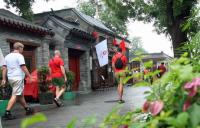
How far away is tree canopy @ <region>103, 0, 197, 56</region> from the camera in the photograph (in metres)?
16.2

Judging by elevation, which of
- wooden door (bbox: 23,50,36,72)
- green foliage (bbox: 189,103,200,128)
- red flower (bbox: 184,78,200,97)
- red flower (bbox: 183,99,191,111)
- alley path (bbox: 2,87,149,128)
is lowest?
alley path (bbox: 2,87,149,128)

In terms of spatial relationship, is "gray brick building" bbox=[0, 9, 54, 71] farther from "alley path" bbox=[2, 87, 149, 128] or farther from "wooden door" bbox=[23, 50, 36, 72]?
"alley path" bbox=[2, 87, 149, 128]

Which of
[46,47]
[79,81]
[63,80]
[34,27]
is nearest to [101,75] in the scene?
[79,81]

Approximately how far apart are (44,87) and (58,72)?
1490 mm

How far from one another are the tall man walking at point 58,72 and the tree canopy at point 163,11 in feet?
17.1

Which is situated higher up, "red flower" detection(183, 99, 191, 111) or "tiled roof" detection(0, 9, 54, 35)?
"tiled roof" detection(0, 9, 54, 35)

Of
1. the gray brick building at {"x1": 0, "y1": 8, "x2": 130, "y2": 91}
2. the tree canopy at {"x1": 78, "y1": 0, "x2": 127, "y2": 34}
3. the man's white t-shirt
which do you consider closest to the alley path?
the man's white t-shirt

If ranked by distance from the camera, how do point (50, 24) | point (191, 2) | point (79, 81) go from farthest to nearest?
point (79, 81) < point (50, 24) < point (191, 2)

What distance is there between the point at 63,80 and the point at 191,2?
618cm

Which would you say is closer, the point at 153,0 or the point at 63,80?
the point at 63,80

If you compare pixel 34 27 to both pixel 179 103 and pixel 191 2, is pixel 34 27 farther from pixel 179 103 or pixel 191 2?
pixel 179 103

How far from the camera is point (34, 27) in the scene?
A: 17.3 metres

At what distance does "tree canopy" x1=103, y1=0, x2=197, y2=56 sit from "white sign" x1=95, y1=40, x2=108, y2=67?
4003 millimetres

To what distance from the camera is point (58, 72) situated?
13.0m
